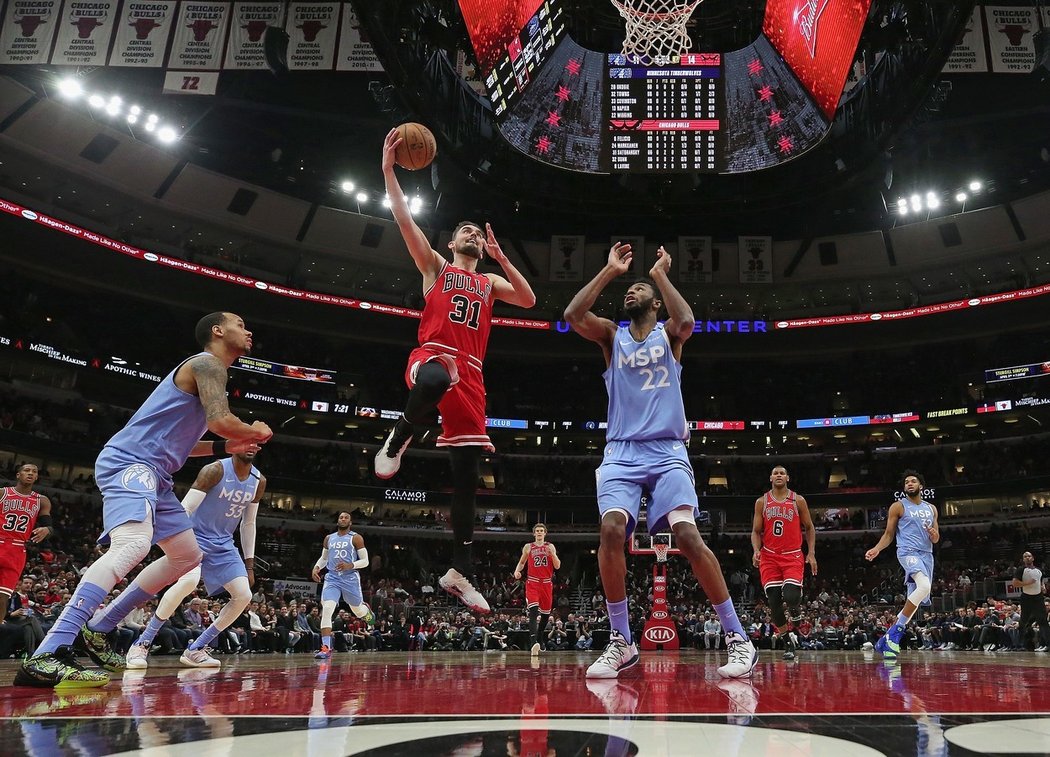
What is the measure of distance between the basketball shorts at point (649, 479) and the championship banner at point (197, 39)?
11908 mm

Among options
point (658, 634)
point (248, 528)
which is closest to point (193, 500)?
point (248, 528)

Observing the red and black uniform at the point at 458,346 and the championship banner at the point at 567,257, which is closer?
the red and black uniform at the point at 458,346

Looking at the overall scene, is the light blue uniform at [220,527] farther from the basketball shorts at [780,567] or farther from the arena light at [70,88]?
the arena light at [70,88]

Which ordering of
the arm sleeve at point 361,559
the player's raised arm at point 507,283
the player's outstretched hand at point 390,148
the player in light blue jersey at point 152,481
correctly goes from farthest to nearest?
the arm sleeve at point 361,559 < the player's raised arm at point 507,283 < the player's outstretched hand at point 390,148 < the player in light blue jersey at point 152,481

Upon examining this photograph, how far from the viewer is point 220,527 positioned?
289 inches

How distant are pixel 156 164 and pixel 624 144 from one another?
20.0 m

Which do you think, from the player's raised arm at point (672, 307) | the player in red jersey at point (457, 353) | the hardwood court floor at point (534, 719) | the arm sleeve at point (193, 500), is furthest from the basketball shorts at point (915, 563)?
the arm sleeve at point (193, 500)

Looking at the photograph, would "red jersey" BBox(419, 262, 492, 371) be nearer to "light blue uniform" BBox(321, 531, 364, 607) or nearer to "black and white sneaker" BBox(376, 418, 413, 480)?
"black and white sneaker" BBox(376, 418, 413, 480)

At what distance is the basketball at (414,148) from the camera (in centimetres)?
548

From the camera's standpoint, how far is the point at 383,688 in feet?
14.0

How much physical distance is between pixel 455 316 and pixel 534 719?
3.14 meters

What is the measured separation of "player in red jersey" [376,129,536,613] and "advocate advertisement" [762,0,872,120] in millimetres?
10283

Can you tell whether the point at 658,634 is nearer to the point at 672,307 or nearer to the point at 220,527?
the point at 220,527

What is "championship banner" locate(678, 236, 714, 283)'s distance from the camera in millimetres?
31234
